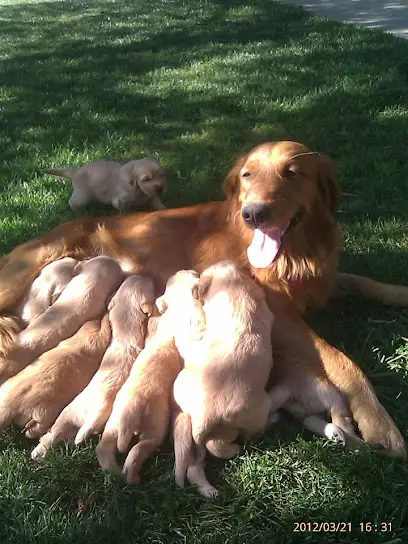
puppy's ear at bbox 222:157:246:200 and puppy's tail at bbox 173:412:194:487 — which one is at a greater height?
puppy's ear at bbox 222:157:246:200

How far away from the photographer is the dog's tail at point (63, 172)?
18.6ft

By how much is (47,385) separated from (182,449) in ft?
2.45

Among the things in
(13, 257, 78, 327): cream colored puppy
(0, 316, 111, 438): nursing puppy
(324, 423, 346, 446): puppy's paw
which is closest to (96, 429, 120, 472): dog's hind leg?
(0, 316, 111, 438): nursing puppy

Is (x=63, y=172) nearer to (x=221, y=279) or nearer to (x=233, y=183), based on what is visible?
(x=233, y=183)

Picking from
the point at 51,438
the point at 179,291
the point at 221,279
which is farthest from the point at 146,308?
the point at 51,438

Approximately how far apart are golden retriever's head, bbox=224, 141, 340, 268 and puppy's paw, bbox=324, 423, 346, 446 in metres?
1.06

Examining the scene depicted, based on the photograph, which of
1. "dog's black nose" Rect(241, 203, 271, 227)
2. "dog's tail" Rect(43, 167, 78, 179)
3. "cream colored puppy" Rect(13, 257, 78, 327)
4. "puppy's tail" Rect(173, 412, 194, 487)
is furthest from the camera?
"dog's tail" Rect(43, 167, 78, 179)

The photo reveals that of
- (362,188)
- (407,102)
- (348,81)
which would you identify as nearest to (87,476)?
(362,188)

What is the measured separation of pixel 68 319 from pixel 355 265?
211 cm

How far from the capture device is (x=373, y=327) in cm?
392

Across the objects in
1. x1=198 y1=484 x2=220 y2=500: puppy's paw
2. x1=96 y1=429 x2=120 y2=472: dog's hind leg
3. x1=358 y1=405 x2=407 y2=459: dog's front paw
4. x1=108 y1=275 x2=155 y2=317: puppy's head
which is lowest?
x1=358 y1=405 x2=407 y2=459: dog's front paw

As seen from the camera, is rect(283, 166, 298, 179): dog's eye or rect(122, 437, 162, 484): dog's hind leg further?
rect(283, 166, 298, 179): dog's eye

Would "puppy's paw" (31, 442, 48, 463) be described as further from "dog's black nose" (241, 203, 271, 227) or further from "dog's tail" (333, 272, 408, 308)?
"dog's tail" (333, 272, 408, 308)

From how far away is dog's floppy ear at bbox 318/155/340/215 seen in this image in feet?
12.9
